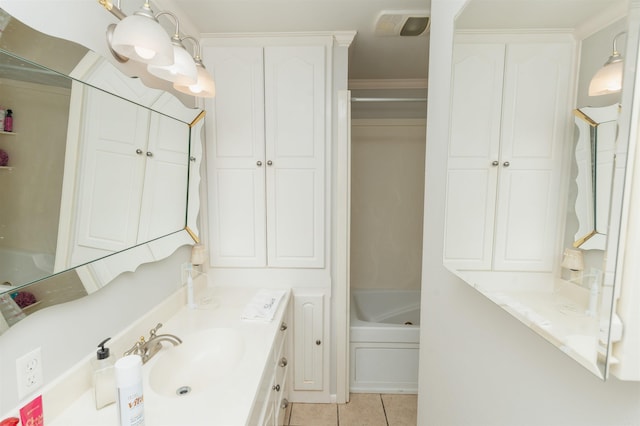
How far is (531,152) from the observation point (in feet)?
2.05

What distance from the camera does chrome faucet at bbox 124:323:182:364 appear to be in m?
1.18

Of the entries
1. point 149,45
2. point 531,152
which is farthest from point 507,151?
point 149,45

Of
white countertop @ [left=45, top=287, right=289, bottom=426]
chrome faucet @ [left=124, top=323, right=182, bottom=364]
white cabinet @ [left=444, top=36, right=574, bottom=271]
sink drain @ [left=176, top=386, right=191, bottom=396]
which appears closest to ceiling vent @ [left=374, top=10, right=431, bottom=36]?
white cabinet @ [left=444, top=36, right=574, bottom=271]

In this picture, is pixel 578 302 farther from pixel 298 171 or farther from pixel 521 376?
pixel 298 171

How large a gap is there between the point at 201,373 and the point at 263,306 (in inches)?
18.2

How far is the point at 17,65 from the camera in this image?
0.79 metres

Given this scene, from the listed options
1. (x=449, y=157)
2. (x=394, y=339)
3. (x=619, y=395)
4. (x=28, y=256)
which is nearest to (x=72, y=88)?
(x=28, y=256)

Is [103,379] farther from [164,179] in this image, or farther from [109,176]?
[164,179]

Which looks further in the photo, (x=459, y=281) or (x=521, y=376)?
(x=459, y=281)

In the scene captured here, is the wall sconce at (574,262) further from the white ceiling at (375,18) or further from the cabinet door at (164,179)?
the cabinet door at (164,179)

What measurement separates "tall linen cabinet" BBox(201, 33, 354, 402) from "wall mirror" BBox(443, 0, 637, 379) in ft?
3.87

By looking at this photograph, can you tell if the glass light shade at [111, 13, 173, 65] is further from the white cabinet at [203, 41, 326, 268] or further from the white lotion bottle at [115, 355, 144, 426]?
the white cabinet at [203, 41, 326, 268]

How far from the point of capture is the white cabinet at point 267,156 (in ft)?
6.41

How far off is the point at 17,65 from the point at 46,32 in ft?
0.69
